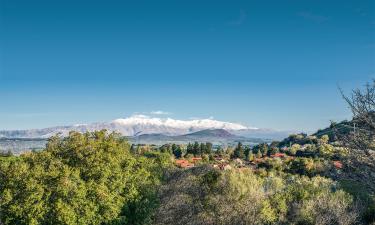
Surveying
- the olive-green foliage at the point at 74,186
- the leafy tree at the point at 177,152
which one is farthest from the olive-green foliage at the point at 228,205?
the leafy tree at the point at 177,152

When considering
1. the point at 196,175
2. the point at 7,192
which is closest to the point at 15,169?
the point at 7,192

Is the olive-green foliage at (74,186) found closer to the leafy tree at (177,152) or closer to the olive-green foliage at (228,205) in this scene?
the olive-green foliage at (228,205)

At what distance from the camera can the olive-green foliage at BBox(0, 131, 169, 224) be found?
110ft

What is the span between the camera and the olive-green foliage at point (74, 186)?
33.6 meters

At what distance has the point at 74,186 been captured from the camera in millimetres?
35281

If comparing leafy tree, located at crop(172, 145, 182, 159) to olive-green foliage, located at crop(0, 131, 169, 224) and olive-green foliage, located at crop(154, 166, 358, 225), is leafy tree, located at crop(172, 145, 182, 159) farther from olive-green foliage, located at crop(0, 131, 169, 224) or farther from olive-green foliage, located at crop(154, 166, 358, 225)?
olive-green foliage, located at crop(0, 131, 169, 224)

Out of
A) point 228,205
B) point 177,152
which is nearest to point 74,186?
point 228,205

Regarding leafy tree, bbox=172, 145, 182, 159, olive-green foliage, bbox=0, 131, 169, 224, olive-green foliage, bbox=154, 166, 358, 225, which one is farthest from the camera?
leafy tree, bbox=172, 145, 182, 159

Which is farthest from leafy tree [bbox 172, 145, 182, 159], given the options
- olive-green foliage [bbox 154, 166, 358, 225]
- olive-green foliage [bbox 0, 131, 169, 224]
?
olive-green foliage [bbox 0, 131, 169, 224]

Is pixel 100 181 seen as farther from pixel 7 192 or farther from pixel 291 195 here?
pixel 291 195

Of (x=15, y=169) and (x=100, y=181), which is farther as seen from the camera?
(x=100, y=181)

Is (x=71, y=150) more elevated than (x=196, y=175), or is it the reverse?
(x=71, y=150)

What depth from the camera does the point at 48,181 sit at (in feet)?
118

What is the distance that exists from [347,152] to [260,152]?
6313 inches
